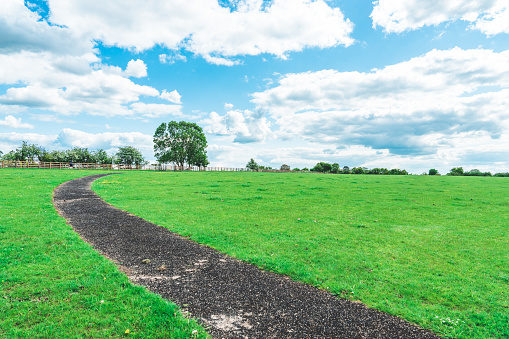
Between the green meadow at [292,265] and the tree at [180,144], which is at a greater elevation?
the tree at [180,144]

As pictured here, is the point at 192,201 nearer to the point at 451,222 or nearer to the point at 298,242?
the point at 298,242

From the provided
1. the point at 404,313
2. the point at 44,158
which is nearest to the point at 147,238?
the point at 404,313

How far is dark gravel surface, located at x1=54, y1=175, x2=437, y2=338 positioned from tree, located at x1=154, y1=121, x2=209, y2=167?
82.1 metres

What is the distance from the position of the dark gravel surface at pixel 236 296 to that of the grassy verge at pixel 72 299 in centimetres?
48

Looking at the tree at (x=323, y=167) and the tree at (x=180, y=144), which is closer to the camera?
the tree at (x=180, y=144)

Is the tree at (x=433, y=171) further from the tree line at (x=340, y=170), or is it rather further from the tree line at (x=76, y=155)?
the tree line at (x=76, y=155)

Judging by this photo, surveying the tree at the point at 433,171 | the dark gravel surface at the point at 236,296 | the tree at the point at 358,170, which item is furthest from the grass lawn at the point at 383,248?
the tree at the point at 358,170

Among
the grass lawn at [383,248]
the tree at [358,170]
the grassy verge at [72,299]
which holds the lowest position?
the grassy verge at [72,299]

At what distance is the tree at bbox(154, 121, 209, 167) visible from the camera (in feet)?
294

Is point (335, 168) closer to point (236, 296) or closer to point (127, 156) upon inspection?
point (127, 156)

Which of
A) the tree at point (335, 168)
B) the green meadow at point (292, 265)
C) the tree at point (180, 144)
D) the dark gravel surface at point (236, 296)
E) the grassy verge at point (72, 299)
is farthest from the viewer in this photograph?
the tree at point (335, 168)

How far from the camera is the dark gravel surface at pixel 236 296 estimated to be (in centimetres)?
519

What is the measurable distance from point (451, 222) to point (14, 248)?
771 inches

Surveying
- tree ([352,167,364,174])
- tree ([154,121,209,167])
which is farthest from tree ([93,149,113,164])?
tree ([352,167,364,174])
